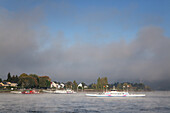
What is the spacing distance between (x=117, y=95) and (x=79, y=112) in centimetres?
9473

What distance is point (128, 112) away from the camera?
7200 cm

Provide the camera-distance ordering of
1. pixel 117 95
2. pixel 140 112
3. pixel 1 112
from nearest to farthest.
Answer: pixel 1 112 < pixel 140 112 < pixel 117 95

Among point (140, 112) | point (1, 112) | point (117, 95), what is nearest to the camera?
point (1, 112)

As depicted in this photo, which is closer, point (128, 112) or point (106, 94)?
point (128, 112)

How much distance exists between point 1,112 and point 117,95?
106 m

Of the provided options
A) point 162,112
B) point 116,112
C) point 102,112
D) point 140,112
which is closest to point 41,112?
point 102,112

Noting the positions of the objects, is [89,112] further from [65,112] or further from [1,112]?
[1,112]

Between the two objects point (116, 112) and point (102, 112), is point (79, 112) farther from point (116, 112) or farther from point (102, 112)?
point (116, 112)

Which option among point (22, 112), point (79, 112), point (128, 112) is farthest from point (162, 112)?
point (22, 112)

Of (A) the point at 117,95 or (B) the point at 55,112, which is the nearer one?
(B) the point at 55,112

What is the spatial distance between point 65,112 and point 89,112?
7610mm

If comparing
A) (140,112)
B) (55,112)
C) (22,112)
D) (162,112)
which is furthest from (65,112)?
(162,112)

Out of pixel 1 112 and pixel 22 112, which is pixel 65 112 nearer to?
pixel 22 112

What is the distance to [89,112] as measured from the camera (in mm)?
71562
